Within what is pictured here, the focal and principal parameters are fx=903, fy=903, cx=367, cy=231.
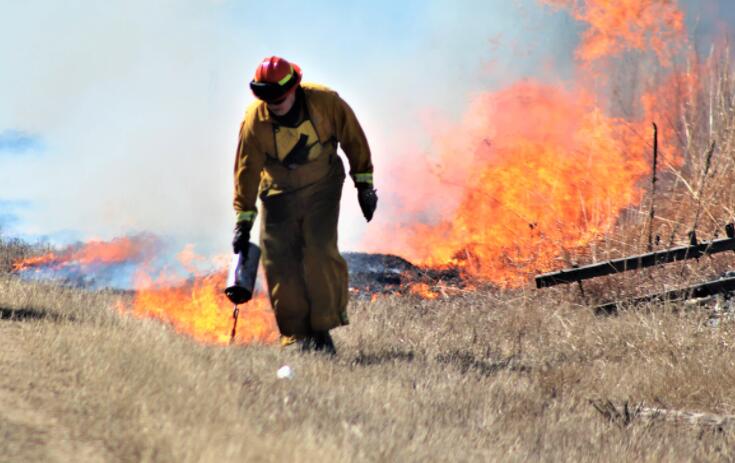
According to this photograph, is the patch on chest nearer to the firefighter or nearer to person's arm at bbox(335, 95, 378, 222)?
the firefighter

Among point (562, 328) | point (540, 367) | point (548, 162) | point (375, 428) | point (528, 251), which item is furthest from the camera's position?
point (548, 162)

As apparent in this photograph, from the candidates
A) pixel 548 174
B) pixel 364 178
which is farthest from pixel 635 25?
pixel 364 178

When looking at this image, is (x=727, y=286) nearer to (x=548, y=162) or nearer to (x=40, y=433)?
(x=548, y=162)

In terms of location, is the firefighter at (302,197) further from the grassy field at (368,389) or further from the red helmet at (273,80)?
the grassy field at (368,389)

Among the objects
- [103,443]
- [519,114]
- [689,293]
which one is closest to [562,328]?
[689,293]

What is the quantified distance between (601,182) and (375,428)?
809cm

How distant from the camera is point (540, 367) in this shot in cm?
631

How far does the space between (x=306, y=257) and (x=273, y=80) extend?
1327mm

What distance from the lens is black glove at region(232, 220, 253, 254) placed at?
6.60 metres

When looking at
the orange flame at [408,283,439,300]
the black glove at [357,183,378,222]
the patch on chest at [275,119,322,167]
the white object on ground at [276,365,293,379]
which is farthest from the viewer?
the orange flame at [408,283,439,300]

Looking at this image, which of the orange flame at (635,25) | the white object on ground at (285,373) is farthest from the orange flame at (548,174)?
the white object on ground at (285,373)

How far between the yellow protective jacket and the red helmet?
0.29 m

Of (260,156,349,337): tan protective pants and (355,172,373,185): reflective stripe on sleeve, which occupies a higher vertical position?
(355,172,373,185): reflective stripe on sleeve

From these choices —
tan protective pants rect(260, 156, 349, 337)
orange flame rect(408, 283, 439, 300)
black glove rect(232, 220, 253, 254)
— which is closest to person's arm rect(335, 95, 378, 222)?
tan protective pants rect(260, 156, 349, 337)
